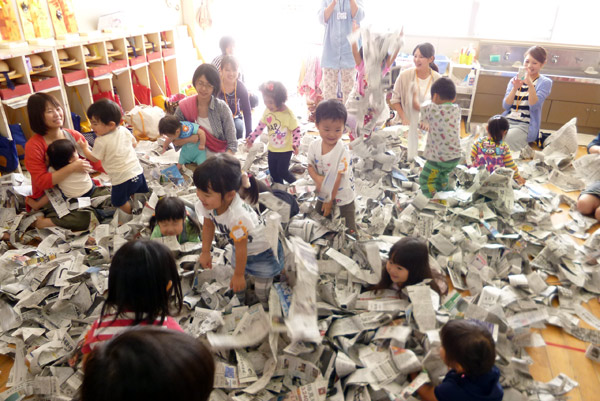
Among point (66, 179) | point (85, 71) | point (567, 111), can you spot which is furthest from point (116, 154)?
point (567, 111)

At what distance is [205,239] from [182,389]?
1299mm

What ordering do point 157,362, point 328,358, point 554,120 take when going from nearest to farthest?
1. point 157,362
2. point 328,358
3. point 554,120

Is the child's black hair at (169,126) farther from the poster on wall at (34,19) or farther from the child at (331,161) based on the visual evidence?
the poster on wall at (34,19)

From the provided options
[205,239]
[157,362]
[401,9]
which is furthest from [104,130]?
[401,9]

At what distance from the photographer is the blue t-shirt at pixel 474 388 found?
1.46 metres

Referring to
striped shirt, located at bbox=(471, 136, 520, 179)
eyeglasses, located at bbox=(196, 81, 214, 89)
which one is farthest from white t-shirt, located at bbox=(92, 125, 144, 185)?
striped shirt, located at bbox=(471, 136, 520, 179)

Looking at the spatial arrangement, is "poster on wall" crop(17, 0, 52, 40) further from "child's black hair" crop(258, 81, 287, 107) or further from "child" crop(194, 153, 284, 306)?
"child" crop(194, 153, 284, 306)

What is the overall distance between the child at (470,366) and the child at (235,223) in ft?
3.00

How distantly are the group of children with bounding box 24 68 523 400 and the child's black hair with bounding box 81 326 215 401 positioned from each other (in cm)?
55

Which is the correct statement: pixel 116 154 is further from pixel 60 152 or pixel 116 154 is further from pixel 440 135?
pixel 440 135

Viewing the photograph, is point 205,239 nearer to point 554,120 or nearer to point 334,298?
point 334,298

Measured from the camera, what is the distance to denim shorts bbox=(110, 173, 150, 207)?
9.51 ft

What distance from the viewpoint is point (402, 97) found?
371 centimetres

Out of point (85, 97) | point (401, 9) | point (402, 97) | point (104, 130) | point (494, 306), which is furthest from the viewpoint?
point (401, 9)
